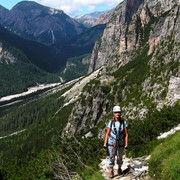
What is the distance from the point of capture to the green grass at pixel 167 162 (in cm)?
1377

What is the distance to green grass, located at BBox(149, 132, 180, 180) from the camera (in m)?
→ 13.8

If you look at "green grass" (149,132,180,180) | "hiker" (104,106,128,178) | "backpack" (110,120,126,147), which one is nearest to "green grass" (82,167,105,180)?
"hiker" (104,106,128,178)

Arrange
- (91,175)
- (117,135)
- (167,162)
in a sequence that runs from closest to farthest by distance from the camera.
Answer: (167,162) < (117,135) < (91,175)

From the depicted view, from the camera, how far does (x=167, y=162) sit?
14.7m

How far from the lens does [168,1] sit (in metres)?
179

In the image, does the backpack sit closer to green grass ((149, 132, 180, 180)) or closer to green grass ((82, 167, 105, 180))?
green grass ((149, 132, 180, 180))

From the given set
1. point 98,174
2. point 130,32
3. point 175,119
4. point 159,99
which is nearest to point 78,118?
point 159,99

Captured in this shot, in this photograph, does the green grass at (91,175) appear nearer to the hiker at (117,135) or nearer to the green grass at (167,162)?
the hiker at (117,135)

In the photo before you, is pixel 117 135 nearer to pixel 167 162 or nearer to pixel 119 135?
pixel 119 135

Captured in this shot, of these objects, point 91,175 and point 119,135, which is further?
point 91,175

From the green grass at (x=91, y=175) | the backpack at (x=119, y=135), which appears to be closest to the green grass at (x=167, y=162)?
the backpack at (x=119, y=135)

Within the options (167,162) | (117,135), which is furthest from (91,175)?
(167,162)

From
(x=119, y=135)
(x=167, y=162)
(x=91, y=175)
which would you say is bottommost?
(x=91, y=175)

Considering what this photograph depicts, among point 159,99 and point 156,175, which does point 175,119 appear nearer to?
point 156,175
